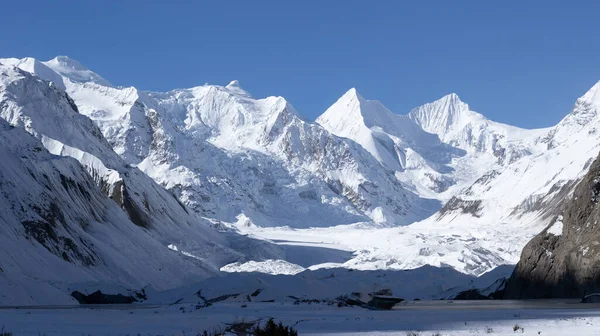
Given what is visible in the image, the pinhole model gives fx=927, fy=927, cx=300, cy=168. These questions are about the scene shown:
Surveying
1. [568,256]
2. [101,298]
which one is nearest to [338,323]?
[568,256]

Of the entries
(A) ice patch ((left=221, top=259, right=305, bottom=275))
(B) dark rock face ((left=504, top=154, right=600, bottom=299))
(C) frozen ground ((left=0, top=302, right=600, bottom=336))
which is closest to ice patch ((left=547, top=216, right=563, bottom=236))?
(B) dark rock face ((left=504, top=154, right=600, bottom=299))

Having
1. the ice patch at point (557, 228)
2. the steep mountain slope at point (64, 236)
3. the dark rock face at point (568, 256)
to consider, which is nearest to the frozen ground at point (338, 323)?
the dark rock face at point (568, 256)

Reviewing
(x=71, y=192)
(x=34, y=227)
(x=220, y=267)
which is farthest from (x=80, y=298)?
(x=220, y=267)

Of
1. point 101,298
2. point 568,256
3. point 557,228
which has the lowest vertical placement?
point 101,298

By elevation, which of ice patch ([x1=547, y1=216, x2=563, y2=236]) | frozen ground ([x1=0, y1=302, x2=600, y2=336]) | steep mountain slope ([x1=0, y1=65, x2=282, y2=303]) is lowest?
frozen ground ([x1=0, y1=302, x2=600, y2=336])

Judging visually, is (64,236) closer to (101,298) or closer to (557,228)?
(101,298)

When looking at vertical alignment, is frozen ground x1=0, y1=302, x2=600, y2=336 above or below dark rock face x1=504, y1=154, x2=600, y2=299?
below

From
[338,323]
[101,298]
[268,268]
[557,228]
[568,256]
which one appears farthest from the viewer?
[268,268]

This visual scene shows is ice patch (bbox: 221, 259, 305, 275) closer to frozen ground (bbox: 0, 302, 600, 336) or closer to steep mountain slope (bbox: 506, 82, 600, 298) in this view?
steep mountain slope (bbox: 506, 82, 600, 298)

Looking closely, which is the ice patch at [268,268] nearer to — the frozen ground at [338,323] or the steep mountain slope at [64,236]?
the steep mountain slope at [64,236]

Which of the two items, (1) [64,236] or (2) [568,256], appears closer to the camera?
(2) [568,256]
